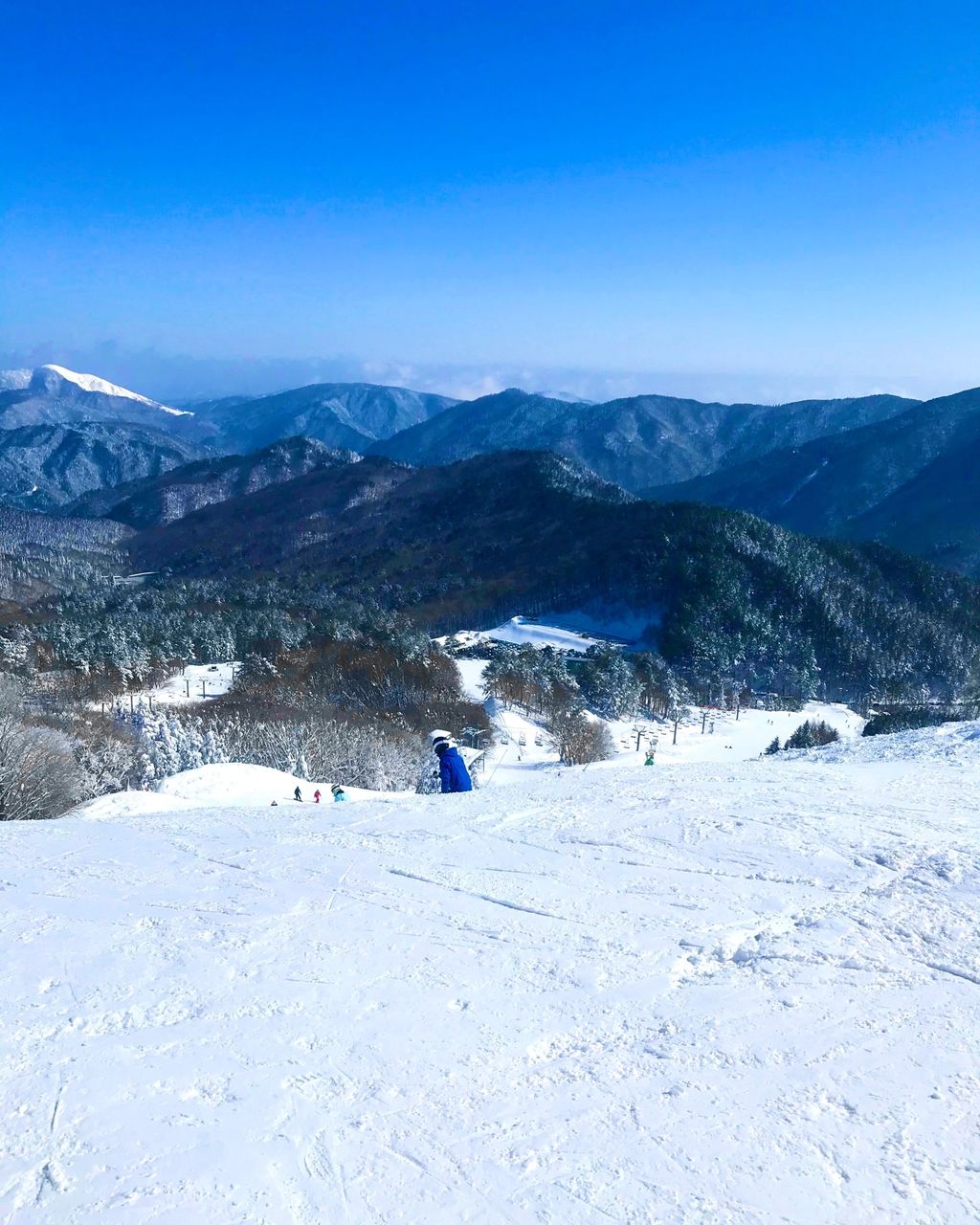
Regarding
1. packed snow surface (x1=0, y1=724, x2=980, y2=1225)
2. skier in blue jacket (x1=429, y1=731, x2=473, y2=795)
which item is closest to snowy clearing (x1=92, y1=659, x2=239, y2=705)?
skier in blue jacket (x1=429, y1=731, x2=473, y2=795)

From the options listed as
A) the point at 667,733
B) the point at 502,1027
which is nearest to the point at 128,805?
the point at 502,1027

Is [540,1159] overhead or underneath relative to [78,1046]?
overhead

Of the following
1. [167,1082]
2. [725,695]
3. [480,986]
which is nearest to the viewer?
[167,1082]

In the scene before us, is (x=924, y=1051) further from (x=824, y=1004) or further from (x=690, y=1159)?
(x=690, y=1159)

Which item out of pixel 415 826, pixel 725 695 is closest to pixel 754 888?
pixel 415 826

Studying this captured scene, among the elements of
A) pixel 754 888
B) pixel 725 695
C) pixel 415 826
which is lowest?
pixel 725 695

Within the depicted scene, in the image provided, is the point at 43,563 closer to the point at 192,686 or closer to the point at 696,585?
the point at 192,686
